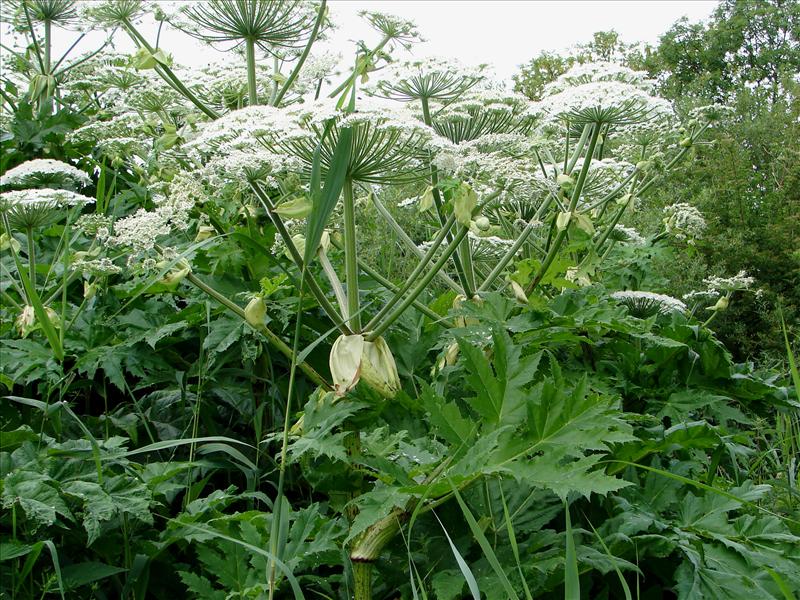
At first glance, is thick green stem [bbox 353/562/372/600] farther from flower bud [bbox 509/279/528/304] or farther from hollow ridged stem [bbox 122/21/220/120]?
hollow ridged stem [bbox 122/21/220/120]

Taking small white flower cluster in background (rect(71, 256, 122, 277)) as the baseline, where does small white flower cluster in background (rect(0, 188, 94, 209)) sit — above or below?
above

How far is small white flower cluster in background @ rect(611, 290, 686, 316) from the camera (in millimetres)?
3357

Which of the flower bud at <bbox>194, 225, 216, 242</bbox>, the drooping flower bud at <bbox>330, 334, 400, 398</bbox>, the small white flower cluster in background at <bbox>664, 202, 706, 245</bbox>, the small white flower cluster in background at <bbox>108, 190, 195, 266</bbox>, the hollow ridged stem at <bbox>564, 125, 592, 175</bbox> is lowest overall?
the drooping flower bud at <bbox>330, 334, 400, 398</bbox>

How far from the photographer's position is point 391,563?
1.78m

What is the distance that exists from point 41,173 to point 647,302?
259 cm

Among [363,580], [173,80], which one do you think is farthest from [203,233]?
[363,580]

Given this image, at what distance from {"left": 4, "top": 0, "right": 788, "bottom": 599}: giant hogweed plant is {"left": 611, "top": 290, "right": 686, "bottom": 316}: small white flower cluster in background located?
0.05ft

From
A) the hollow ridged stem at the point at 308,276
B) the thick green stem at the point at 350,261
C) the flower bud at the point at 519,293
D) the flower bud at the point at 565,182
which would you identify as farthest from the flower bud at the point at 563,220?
the hollow ridged stem at the point at 308,276

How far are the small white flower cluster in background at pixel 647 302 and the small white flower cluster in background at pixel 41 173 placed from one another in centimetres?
222

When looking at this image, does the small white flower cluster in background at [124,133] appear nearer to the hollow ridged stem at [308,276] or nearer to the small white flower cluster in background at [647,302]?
the hollow ridged stem at [308,276]

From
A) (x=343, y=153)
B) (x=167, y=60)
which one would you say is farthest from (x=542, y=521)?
(x=167, y=60)

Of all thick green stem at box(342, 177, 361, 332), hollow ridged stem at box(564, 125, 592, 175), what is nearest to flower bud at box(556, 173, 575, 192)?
hollow ridged stem at box(564, 125, 592, 175)

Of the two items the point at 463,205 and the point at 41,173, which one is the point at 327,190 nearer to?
the point at 463,205

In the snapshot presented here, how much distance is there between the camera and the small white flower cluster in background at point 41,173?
276cm
